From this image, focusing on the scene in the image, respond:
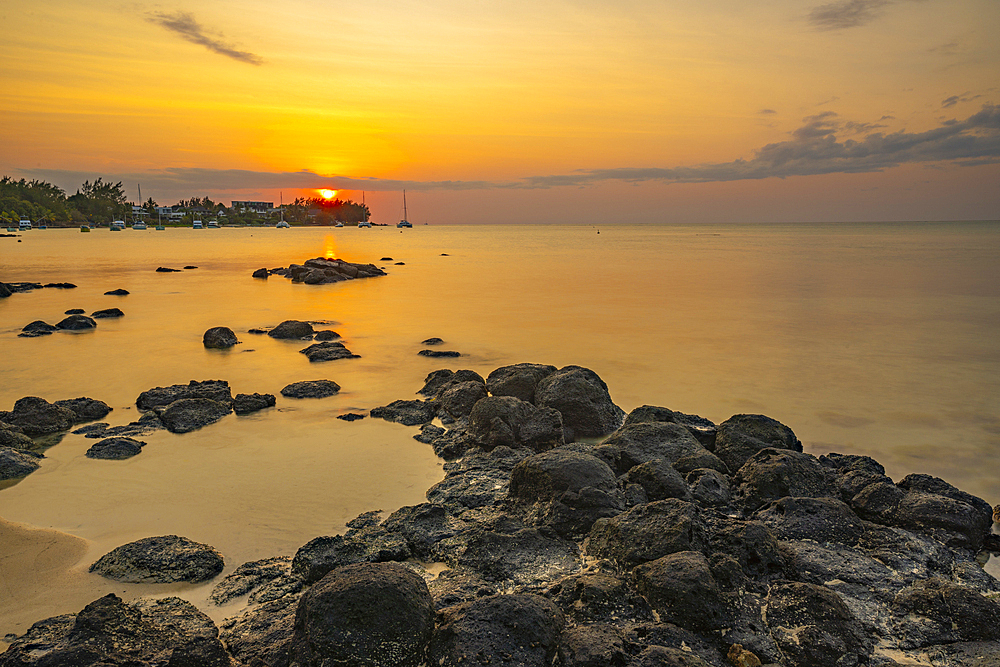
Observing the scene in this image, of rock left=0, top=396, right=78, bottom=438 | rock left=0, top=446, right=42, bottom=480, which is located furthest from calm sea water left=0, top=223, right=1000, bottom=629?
Answer: rock left=0, top=396, right=78, bottom=438

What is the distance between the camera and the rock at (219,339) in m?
13.3

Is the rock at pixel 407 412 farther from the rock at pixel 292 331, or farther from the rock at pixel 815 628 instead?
the rock at pixel 292 331

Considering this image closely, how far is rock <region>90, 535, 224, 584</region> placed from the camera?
177 inches

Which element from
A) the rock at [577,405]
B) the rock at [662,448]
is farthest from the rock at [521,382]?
the rock at [662,448]

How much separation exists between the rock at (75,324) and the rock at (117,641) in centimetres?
1376

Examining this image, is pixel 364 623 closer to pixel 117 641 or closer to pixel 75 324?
pixel 117 641

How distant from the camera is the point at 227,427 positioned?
7.94m

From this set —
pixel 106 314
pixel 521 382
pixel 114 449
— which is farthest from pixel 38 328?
pixel 521 382

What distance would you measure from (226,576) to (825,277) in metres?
35.1

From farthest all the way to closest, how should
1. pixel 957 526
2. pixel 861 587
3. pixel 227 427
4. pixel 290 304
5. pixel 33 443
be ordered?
pixel 290 304
pixel 227 427
pixel 33 443
pixel 957 526
pixel 861 587

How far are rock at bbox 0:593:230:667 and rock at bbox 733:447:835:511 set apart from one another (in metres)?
4.30

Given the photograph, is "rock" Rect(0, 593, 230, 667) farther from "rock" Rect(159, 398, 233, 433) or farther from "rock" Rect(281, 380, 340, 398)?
"rock" Rect(281, 380, 340, 398)

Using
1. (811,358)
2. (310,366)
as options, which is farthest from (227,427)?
(811,358)

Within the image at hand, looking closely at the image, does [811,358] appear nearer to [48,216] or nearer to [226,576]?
[226,576]
